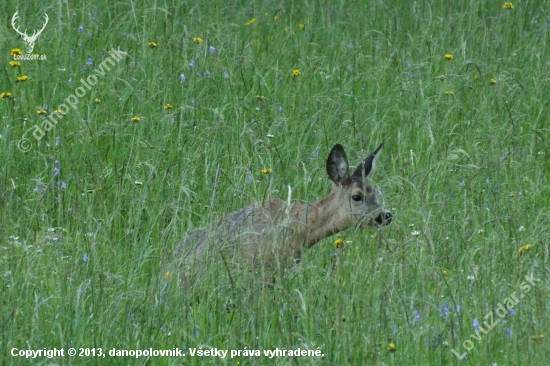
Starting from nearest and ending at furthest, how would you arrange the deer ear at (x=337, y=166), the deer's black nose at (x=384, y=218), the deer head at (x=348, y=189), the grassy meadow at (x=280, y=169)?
the grassy meadow at (x=280, y=169) < the deer's black nose at (x=384, y=218) < the deer head at (x=348, y=189) < the deer ear at (x=337, y=166)

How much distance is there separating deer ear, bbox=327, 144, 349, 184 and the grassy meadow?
20cm

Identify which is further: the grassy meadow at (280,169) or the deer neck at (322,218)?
the deer neck at (322,218)

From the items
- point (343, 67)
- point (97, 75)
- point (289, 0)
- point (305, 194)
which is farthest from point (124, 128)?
point (289, 0)

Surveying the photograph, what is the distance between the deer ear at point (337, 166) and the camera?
7.25 metres

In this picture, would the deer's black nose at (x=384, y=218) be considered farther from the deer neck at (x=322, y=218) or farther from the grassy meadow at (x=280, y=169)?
the deer neck at (x=322, y=218)

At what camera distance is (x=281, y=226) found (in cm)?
541

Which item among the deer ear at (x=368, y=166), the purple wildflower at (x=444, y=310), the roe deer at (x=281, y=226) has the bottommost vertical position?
the purple wildflower at (x=444, y=310)

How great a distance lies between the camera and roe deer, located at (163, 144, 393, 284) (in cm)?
559

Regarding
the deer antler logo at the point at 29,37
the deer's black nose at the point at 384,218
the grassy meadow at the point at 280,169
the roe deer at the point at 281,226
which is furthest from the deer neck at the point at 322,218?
the deer antler logo at the point at 29,37

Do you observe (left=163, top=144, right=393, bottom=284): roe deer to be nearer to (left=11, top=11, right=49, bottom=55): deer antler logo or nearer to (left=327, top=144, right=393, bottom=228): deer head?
(left=327, top=144, right=393, bottom=228): deer head

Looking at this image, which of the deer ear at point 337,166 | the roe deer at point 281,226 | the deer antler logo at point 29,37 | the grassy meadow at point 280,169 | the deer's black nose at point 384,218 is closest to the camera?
the grassy meadow at point 280,169

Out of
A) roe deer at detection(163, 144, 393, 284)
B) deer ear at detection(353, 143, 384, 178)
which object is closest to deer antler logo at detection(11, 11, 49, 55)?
roe deer at detection(163, 144, 393, 284)

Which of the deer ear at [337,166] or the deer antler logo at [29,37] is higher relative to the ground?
the deer antler logo at [29,37]

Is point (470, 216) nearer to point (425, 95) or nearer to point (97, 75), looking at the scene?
point (425, 95)
